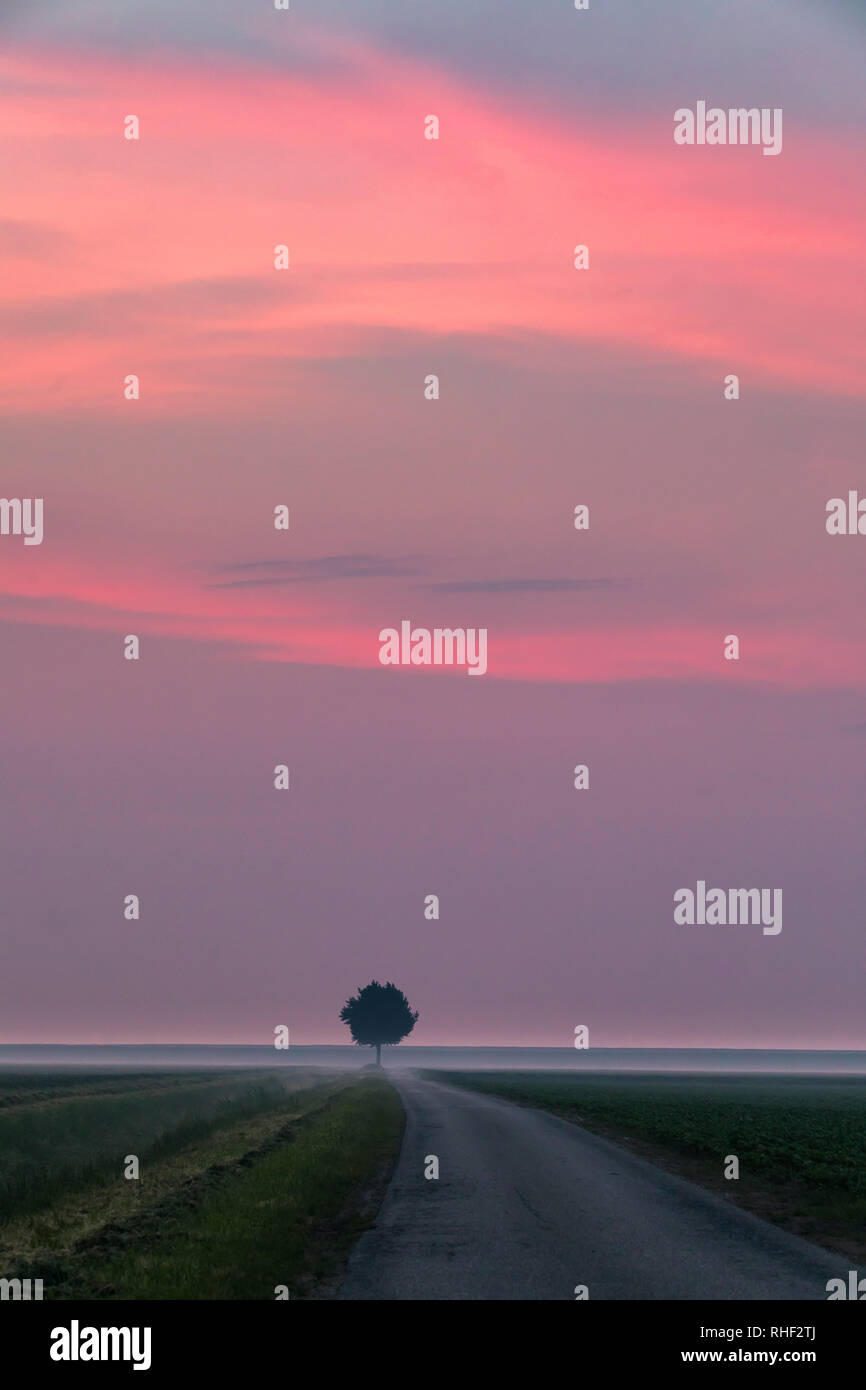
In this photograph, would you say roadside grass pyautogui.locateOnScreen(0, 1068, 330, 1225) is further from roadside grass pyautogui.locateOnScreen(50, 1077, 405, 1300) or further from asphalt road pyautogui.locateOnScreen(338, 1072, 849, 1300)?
asphalt road pyautogui.locateOnScreen(338, 1072, 849, 1300)

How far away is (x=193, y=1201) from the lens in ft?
74.4

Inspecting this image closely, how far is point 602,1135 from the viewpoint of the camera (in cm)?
3938

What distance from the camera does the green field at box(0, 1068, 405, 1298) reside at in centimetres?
1616

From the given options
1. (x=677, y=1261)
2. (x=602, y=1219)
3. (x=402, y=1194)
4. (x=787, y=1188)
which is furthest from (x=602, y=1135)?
(x=677, y=1261)

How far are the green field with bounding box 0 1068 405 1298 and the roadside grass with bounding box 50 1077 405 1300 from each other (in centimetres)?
3

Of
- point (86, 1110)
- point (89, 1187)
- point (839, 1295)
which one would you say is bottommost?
point (86, 1110)

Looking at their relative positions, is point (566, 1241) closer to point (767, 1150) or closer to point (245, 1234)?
point (245, 1234)

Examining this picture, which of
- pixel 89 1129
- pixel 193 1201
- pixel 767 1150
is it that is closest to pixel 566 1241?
pixel 193 1201

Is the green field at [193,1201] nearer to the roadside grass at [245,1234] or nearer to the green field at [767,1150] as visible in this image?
the roadside grass at [245,1234]

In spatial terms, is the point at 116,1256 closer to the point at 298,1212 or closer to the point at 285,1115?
the point at 298,1212

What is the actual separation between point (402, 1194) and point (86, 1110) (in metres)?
34.8

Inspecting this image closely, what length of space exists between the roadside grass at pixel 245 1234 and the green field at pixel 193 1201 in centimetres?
3

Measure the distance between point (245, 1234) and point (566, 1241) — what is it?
4.63 metres

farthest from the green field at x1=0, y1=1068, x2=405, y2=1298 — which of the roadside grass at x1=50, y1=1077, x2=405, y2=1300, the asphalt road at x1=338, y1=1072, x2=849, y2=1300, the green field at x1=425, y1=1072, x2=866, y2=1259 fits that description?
the green field at x1=425, y1=1072, x2=866, y2=1259
